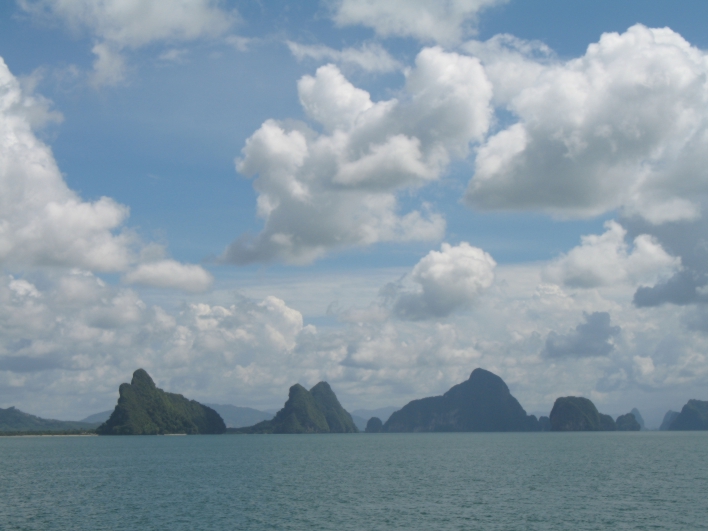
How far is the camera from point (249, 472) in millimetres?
119938

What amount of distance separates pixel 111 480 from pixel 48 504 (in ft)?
101

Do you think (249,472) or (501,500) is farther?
(249,472)

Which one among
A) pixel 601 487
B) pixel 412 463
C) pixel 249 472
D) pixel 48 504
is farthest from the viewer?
pixel 412 463

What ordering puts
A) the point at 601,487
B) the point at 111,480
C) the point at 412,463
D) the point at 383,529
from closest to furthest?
the point at 383,529 < the point at 601,487 < the point at 111,480 < the point at 412,463

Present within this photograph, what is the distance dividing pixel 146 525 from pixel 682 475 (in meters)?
86.0

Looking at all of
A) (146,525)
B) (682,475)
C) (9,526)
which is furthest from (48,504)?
(682,475)

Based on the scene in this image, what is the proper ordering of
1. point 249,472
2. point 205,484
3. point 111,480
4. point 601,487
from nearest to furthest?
point 601,487, point 205,484, point 111,480, point 249,472

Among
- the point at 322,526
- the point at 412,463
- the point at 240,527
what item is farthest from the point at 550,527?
the point at 412,463

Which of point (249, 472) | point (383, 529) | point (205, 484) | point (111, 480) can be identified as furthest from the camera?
point (249, 472)

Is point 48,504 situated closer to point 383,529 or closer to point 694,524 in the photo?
point 383,529

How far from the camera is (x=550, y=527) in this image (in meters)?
60.0

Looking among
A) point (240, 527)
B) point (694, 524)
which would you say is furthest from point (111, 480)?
point (694, 524)

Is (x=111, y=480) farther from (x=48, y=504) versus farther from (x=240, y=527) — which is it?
(x=240, y=527)

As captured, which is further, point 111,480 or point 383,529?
point 111,480
